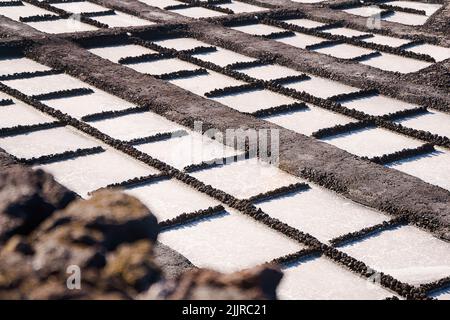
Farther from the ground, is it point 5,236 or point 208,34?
point 5,236

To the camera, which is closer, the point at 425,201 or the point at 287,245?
the point at 287,245

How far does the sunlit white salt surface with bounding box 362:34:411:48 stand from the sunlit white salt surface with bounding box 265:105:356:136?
4.48 m

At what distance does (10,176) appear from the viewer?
5.64 meters

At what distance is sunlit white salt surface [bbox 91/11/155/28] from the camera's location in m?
17.2

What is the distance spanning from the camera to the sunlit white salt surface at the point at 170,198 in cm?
913

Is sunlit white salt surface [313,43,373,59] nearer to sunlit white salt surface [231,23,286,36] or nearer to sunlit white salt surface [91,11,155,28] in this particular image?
sunlit white salt surface [231,23,286,36]

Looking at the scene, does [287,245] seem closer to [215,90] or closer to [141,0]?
[215,90]

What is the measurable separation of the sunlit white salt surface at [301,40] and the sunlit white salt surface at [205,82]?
8.90 feet

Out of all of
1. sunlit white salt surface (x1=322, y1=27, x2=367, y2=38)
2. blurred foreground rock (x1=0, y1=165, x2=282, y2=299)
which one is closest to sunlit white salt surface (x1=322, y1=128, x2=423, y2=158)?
sunlit white salt surface (x1=322, y1=27, x2=367, y2=38)

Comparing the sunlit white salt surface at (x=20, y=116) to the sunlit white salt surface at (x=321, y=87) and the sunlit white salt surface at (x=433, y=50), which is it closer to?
the sunlit white salt surface at (x=321, y=87)

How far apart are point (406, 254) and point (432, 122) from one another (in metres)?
4.23

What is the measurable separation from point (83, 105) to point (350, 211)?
5.01 m

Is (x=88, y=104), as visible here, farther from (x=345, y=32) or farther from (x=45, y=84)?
(x=345, y=32)

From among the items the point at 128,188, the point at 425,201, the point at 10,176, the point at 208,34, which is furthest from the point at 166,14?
the point at 10,176
